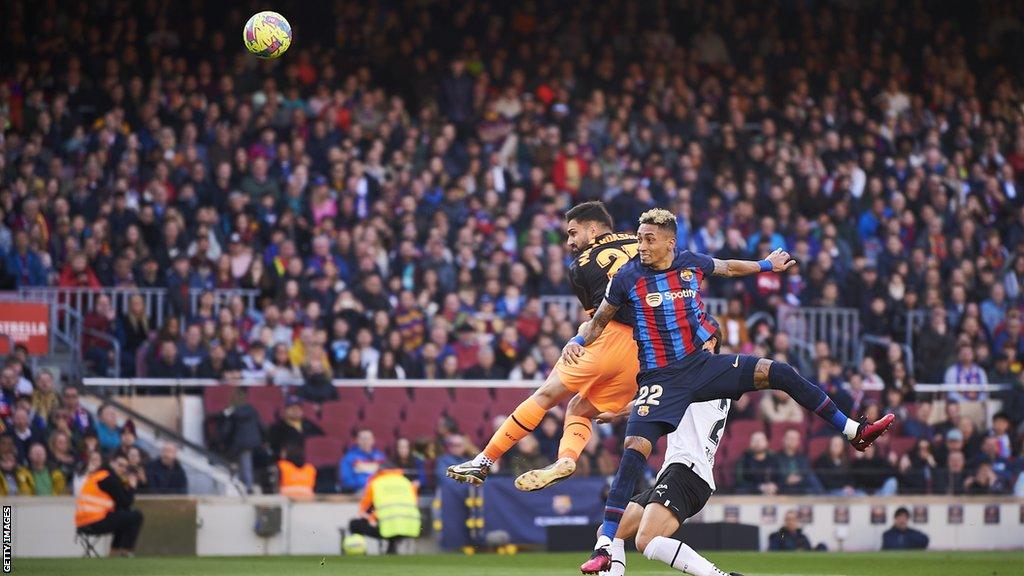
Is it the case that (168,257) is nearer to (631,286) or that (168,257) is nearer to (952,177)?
(631,286)

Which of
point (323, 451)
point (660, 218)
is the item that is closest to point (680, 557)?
point (660, 218)

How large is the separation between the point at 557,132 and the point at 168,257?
6.14 m

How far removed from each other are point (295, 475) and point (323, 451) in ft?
1.80

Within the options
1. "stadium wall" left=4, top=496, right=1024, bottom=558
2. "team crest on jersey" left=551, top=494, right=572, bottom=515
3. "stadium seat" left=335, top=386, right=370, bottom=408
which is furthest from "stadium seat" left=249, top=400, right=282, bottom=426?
"team crest on jersey" left=551, top=494, right=572, bottom=515

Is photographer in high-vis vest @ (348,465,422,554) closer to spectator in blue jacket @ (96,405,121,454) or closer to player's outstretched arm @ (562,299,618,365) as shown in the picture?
spectator in blue jacket @ (96,405,121,454)

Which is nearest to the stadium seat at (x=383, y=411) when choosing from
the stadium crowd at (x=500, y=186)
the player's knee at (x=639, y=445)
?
the stadium crowd at (x=500, y=186)

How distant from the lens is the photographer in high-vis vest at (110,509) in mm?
16219

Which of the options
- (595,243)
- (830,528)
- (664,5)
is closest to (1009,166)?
(664,5)

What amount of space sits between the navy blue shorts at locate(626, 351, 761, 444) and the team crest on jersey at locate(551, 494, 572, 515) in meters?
7.39

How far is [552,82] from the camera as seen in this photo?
24.4 metres

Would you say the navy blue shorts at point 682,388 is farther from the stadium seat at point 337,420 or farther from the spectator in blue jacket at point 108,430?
the spectator in blue jacket at point 108,430

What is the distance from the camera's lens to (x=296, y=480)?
1756 centimetres

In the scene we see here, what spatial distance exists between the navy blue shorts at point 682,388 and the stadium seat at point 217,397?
8.48 meters

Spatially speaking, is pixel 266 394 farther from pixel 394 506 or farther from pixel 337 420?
pixel 394 506
